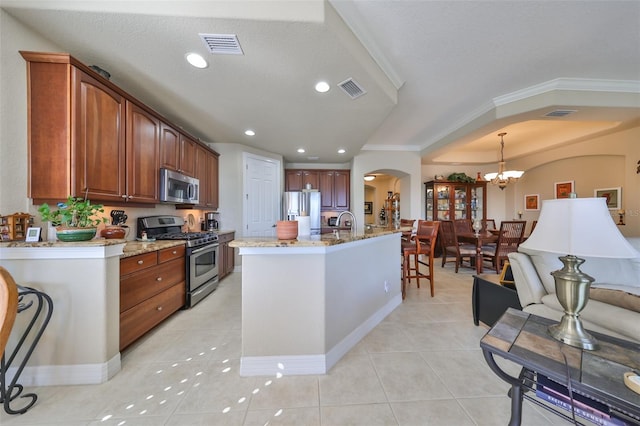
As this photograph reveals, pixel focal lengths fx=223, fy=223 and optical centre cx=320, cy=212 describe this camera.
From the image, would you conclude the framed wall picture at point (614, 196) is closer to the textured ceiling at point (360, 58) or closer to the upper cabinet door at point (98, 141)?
the textured ceiling at point (360, 58)

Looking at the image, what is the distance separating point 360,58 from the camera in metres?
1.96

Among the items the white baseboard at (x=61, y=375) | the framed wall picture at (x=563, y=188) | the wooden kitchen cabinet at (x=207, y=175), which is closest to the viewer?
the white baseboard at (x=61, y=375)

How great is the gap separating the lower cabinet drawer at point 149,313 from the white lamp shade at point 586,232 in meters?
2.91

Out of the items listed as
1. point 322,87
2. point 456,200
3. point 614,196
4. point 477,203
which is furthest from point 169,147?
point 614,196

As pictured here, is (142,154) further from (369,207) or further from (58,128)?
(369,207)

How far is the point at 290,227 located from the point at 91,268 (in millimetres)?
1402

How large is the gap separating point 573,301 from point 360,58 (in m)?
2.15

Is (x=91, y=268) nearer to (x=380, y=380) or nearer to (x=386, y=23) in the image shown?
(x=380, y=380)

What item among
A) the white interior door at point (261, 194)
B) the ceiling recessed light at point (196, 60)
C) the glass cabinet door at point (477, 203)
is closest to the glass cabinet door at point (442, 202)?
the glass cabinet door at point (477, 203)

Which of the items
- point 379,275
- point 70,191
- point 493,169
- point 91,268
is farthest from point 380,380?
point 493,169

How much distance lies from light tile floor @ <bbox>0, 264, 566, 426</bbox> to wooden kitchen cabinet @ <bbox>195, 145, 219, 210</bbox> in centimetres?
220

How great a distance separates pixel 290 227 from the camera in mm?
1798

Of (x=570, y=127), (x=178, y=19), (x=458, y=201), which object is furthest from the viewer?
(x=458, y=201)

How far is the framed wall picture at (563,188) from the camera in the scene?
4844mm
